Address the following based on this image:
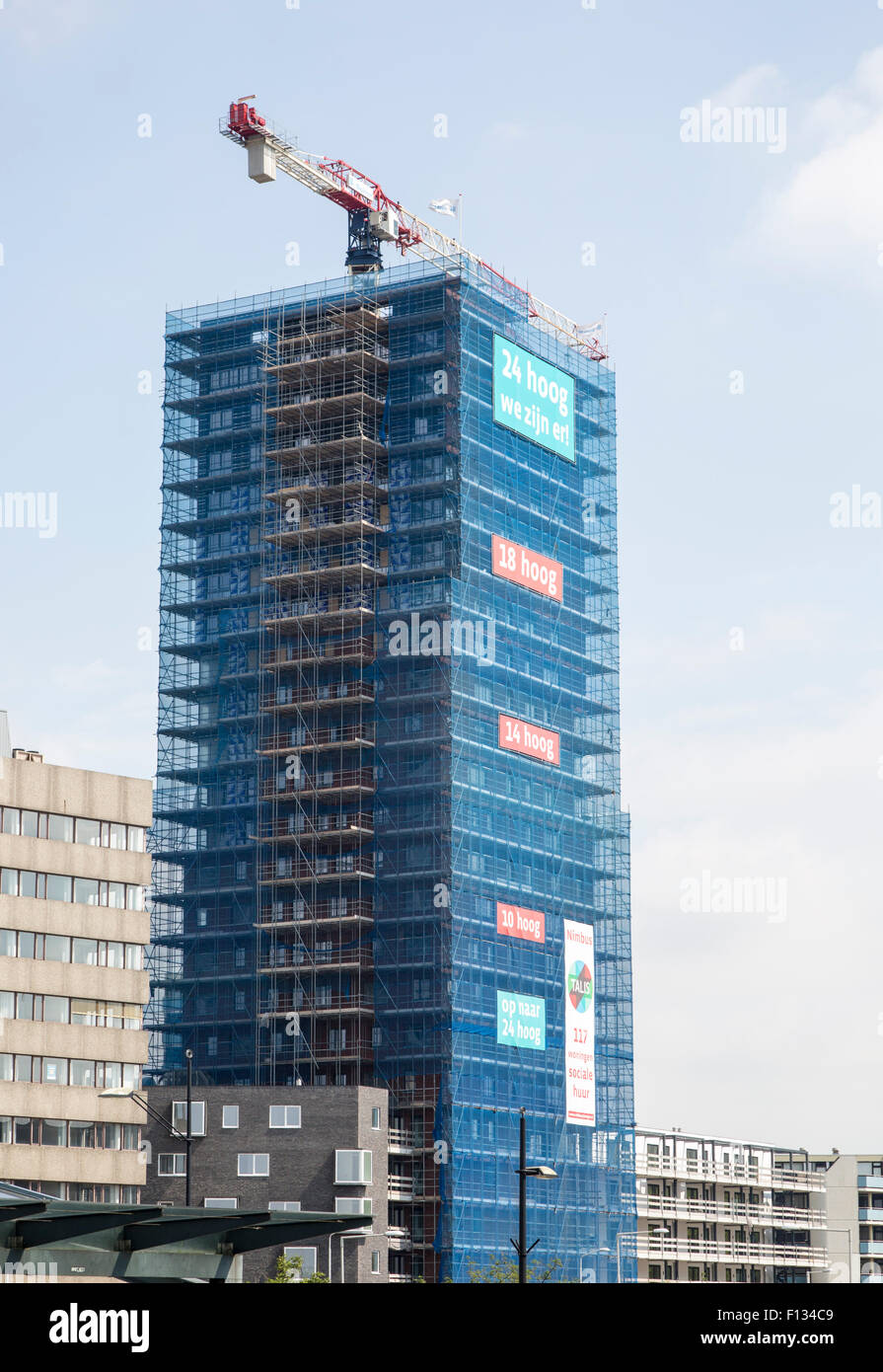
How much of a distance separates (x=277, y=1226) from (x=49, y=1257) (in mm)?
3199

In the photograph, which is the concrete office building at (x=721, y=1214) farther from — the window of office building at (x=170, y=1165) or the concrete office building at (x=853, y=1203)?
the window of office building at (x=170, y=1165)

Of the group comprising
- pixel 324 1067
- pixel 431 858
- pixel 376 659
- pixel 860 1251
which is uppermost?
pixel 376 659

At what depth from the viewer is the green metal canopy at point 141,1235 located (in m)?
25.5

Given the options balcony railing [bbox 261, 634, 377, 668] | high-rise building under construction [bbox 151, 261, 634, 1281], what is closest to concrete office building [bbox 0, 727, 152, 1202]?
high-rise building under construction [bbox 151, 261, 634, 1281]

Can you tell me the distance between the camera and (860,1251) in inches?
6752

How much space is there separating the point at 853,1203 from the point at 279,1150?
89905 millimetres

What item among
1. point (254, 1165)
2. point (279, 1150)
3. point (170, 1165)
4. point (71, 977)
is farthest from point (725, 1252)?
point (71, 977)

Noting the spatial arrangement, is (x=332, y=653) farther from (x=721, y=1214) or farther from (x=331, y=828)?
(x=721, y=1214)

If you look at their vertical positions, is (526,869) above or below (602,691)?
below

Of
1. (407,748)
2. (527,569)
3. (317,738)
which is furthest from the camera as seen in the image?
(527,569)

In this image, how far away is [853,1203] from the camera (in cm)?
17462
